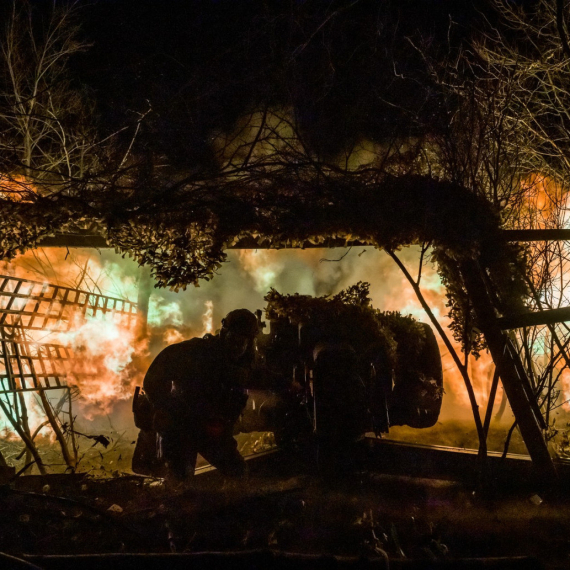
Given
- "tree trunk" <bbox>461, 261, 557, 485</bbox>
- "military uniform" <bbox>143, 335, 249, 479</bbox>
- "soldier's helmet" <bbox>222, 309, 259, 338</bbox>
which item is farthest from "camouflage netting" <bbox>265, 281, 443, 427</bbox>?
"tree trunk" <bbox>461, 261, 557, 485</bbox>

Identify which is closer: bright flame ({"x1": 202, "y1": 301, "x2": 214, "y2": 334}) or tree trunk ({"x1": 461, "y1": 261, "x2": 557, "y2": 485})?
tree trunk ({"x1": 461, "y1": 261, "x2": 557, "y2": 485})

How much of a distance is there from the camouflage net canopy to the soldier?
1328 mm

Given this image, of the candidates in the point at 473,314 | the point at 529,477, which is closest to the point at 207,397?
the point at 473,314

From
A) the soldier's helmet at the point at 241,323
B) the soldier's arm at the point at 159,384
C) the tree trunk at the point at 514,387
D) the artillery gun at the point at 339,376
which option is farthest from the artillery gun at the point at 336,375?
the tree trunk at the point at 514,387

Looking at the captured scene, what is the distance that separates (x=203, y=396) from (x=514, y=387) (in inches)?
180

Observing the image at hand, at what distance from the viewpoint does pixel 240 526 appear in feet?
15.1

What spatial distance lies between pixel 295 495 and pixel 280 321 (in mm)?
2844

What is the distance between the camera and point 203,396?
6.14 metres

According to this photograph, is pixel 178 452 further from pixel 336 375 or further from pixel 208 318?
pixel 208 318

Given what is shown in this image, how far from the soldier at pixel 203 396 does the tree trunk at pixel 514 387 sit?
3.39 meters

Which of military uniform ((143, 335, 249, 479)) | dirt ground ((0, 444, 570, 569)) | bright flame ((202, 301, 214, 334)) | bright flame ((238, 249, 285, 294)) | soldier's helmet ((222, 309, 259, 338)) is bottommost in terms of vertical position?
dirt ground ((0, 444, 570, 569))

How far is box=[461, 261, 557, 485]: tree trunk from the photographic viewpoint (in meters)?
5.07

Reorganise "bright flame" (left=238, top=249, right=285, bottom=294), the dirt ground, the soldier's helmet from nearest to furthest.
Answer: the dirt ground → the soldier's helmet → "bright flame" (left=238, top=249, right=285, bottom=294)

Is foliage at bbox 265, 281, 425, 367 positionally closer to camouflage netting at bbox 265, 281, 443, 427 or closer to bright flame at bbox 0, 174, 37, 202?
camouflage netting at bbox 265, 281, 443, 427
